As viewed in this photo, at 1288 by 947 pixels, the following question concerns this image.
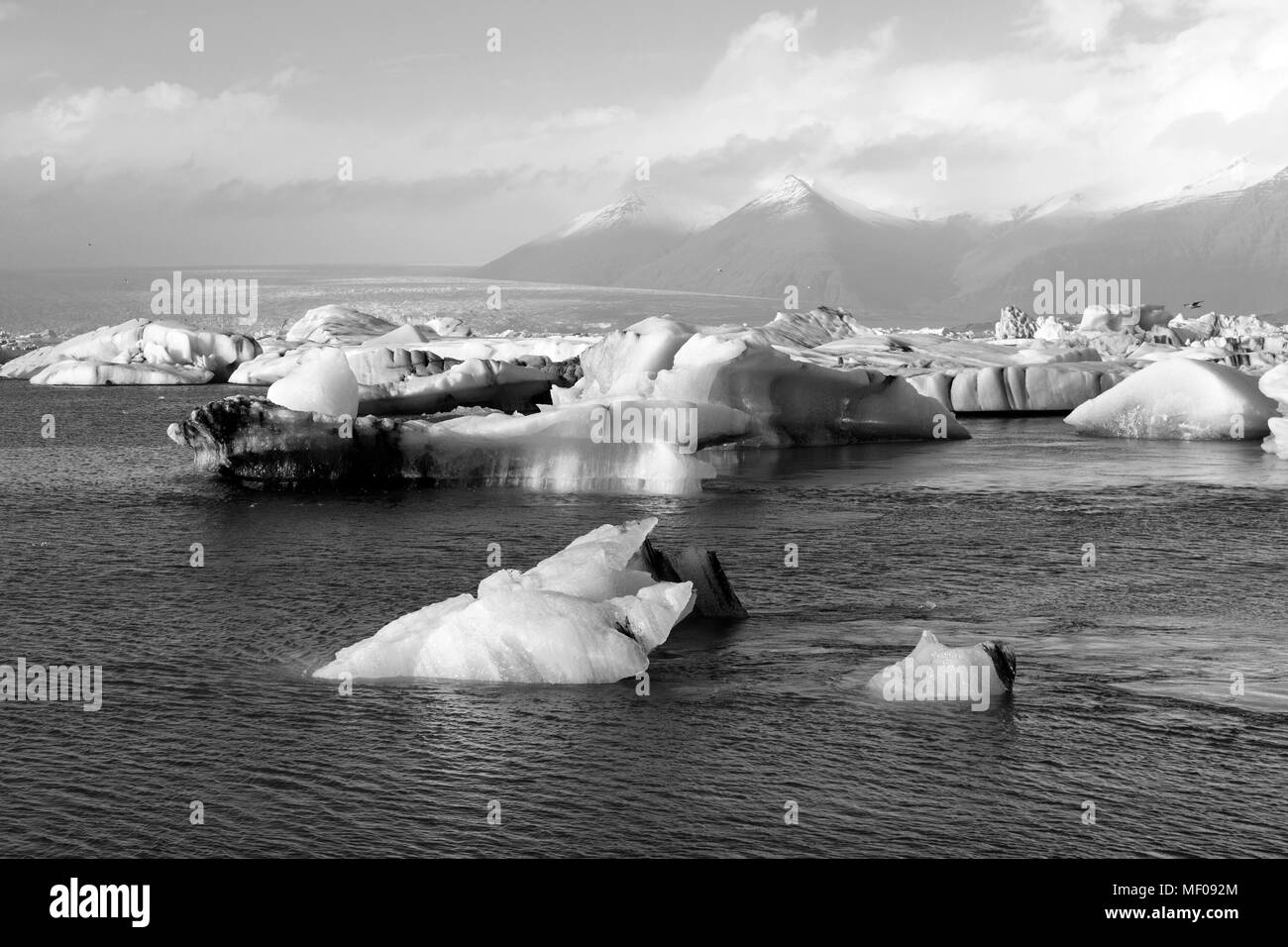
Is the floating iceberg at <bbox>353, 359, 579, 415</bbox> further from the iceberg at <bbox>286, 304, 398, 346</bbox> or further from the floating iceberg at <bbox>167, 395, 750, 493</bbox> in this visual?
the iceberg at <bbox>286, 304, 398, 346</bbox>

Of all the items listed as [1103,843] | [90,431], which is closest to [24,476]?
[90,431]

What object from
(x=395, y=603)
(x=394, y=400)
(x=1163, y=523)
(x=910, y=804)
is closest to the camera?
(x=910, y=804)

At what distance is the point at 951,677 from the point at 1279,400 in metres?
21.9

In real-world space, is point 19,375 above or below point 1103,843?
above

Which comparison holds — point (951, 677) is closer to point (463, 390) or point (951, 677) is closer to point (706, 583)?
point (706, 583)

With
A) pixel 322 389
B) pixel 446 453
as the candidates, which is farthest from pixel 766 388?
pixel 322 389

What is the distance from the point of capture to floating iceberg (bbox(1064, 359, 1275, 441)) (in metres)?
33.6

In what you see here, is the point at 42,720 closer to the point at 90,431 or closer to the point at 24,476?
the point at 24,476

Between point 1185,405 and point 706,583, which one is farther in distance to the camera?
point 1185,405

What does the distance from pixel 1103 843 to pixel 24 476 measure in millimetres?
23468

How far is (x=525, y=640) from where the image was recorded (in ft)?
36.7

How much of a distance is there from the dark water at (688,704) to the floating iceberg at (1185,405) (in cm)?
1271

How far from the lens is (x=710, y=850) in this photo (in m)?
8.08

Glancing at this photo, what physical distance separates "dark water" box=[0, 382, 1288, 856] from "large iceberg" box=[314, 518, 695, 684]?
0.23 m
